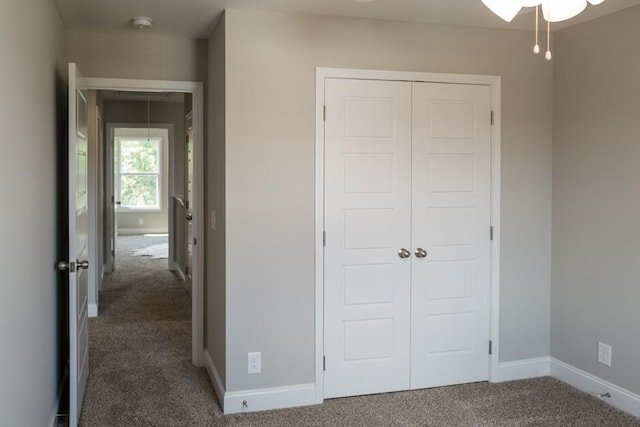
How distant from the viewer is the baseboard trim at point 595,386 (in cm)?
336

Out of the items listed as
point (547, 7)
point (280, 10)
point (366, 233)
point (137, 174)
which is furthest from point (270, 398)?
point (137, 174)

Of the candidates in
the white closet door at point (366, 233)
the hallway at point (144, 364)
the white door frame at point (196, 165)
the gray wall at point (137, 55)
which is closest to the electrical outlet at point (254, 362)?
the hallway at point (144, 364)

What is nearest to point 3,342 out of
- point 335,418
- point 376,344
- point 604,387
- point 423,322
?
point 335,418

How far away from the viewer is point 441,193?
371 centimetres

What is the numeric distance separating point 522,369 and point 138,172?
395 inches

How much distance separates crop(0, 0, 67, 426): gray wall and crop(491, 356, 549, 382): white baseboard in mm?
2713

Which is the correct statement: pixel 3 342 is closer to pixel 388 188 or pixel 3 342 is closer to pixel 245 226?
pixel 245 226

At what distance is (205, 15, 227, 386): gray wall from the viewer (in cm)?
342

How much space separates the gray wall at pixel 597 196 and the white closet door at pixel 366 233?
106 centimetres

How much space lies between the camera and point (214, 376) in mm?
3773

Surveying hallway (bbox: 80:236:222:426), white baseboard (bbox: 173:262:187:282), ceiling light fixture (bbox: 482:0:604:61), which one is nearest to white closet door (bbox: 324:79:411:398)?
hallway (bbox: 80:236:222:426)

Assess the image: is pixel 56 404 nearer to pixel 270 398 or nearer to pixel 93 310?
pixel 270 398

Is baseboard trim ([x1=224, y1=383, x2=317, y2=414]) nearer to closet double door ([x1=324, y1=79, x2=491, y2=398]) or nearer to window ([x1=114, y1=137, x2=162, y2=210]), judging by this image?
closet double door ([x1=324, y1=79, x2=491, y2=398])

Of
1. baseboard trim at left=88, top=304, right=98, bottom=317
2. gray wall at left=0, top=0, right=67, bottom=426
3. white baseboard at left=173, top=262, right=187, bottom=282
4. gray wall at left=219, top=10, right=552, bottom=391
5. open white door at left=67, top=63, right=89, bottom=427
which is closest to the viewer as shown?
gray wall at left=0, top=0, right=67, bottom=426
